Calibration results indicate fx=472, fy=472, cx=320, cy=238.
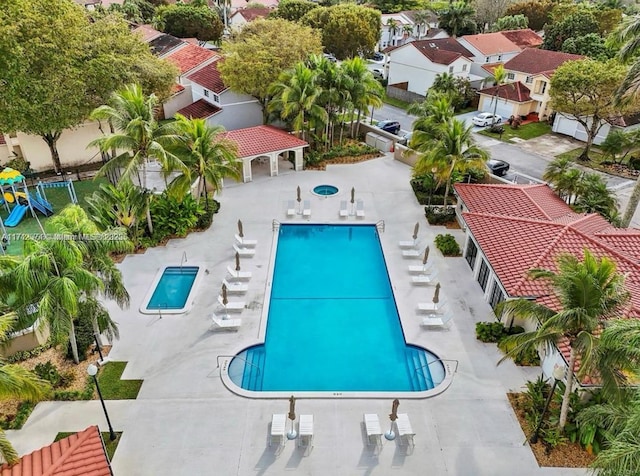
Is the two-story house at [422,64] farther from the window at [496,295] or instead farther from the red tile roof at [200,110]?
the window at [496,295]

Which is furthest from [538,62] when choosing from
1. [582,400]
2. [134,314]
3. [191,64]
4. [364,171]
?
[134,314]

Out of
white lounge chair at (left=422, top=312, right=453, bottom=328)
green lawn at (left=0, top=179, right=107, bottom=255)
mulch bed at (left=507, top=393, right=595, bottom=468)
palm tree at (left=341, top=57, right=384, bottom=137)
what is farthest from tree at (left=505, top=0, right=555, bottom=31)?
mulch bed at (left=507, top=393, right=595, bottom=468)

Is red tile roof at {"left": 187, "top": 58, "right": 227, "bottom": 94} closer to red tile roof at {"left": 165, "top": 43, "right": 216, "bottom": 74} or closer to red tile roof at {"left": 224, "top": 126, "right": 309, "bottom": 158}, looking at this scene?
red tile roof at {"left": 165, "top": 43, "right": 216, "bottom": 74}

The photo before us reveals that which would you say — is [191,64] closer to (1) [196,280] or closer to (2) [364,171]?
(2) [364,171]

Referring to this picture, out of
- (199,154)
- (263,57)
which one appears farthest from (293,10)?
(199,154)

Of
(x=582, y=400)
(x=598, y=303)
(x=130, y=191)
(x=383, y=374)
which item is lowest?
(x=383, y=374)

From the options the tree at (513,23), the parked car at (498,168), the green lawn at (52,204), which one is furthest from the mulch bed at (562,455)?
the tree at (513,23)
